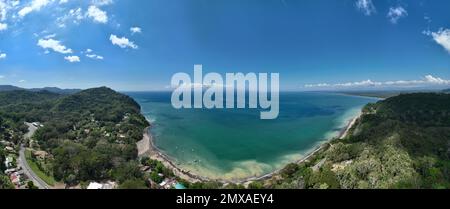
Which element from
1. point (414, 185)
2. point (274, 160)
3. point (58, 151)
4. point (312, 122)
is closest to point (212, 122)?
point (312, 122)

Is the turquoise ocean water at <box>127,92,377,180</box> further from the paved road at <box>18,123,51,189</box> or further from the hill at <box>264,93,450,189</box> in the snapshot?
Answer: the paved road at <box>18,123,51,189</box>

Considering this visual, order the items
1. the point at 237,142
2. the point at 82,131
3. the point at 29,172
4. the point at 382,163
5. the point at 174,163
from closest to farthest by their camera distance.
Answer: the point at 382,163 < the point at 29,172 < the point at 174,163 < the point at 237,142 < the point at 82,131

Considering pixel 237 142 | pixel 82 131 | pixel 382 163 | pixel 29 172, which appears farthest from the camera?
pixel 82 131

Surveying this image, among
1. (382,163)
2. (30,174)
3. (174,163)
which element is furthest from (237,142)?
(30,174)

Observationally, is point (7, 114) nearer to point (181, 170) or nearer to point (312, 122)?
point (181, 170)

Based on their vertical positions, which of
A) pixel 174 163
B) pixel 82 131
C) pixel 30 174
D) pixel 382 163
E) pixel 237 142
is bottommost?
pixel 174 163

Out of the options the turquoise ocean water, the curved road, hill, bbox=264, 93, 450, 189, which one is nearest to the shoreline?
the turquoise ocean water

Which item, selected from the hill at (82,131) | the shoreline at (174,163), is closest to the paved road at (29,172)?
the hill at (82,131)

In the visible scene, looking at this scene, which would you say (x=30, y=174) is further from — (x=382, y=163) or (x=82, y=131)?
(x=382, y=163)
